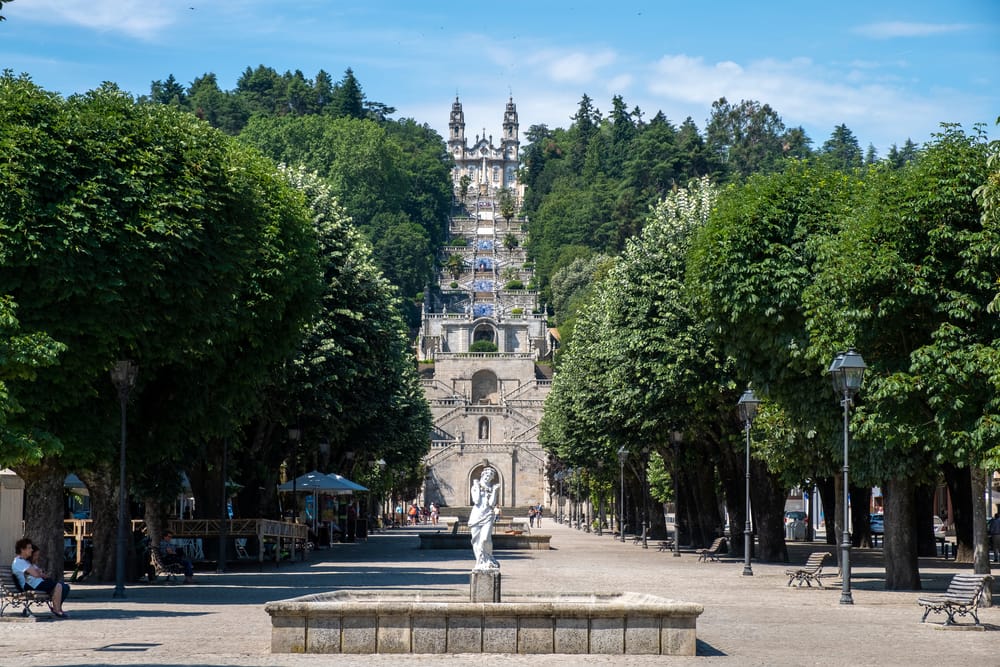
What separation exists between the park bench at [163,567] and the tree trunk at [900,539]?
14.9 meters

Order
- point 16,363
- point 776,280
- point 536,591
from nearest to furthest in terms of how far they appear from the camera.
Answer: point 16,363 → point 536,591 → point 776,280

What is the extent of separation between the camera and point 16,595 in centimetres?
2062

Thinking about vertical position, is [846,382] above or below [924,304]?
below

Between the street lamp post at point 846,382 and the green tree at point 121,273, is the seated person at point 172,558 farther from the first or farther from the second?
the street lamp post at point 846,382

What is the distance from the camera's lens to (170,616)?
21.7 metres

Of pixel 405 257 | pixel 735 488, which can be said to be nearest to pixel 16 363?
pixel 735 488

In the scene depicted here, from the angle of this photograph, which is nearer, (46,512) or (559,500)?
(46,512)

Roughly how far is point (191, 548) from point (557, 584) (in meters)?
11.6

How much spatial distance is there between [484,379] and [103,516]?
4671 inches

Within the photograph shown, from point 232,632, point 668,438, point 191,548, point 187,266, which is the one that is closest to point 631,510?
point 668,438

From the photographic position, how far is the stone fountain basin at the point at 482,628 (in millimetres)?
17031

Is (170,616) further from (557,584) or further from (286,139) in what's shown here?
(286,139)

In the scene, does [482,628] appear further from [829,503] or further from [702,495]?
[829,503]

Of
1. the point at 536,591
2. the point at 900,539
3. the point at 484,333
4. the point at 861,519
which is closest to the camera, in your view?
the point at 536,591
